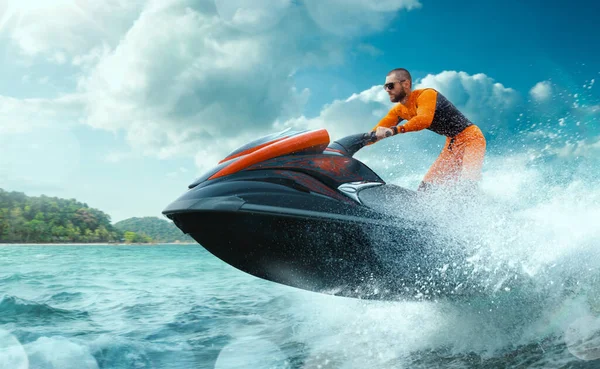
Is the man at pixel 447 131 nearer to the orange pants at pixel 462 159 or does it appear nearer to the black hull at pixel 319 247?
A: the orange pants at pixel 462 159

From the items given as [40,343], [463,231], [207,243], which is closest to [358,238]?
[463,231]

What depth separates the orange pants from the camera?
3.25 meters

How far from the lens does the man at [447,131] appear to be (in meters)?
3.21

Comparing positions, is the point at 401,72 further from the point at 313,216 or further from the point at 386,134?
the point at 313,216

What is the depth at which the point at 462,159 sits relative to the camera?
3.29m

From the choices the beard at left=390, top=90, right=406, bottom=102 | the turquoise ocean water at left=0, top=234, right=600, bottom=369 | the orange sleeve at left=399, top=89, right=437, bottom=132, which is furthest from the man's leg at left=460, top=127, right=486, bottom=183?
the turquoise ocean water at left=0, top=234, right=600, bottom=369

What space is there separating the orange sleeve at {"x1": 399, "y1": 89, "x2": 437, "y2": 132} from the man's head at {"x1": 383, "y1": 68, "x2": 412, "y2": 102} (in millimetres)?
137

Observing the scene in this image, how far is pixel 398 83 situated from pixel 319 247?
1.33 meters

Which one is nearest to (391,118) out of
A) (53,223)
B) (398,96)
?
(398,96)

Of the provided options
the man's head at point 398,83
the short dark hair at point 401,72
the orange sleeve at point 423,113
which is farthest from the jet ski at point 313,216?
the short dark hair at point 401,72

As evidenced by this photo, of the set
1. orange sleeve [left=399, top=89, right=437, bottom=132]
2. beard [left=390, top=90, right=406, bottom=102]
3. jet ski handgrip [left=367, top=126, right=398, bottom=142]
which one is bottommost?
jet ski handgrip [left=367, top=126, right=398, bottom=142]

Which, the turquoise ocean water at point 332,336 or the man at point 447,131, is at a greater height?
the man at point 447,131

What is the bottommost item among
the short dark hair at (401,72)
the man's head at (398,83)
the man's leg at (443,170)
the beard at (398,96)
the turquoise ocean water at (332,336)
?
the turquoise ocean water at (332,336)

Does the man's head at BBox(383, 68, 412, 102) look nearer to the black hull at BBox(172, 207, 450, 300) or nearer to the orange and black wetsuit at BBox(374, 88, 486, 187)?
the orange and black wetsuit at BBox(374, 88, 486, 187)
